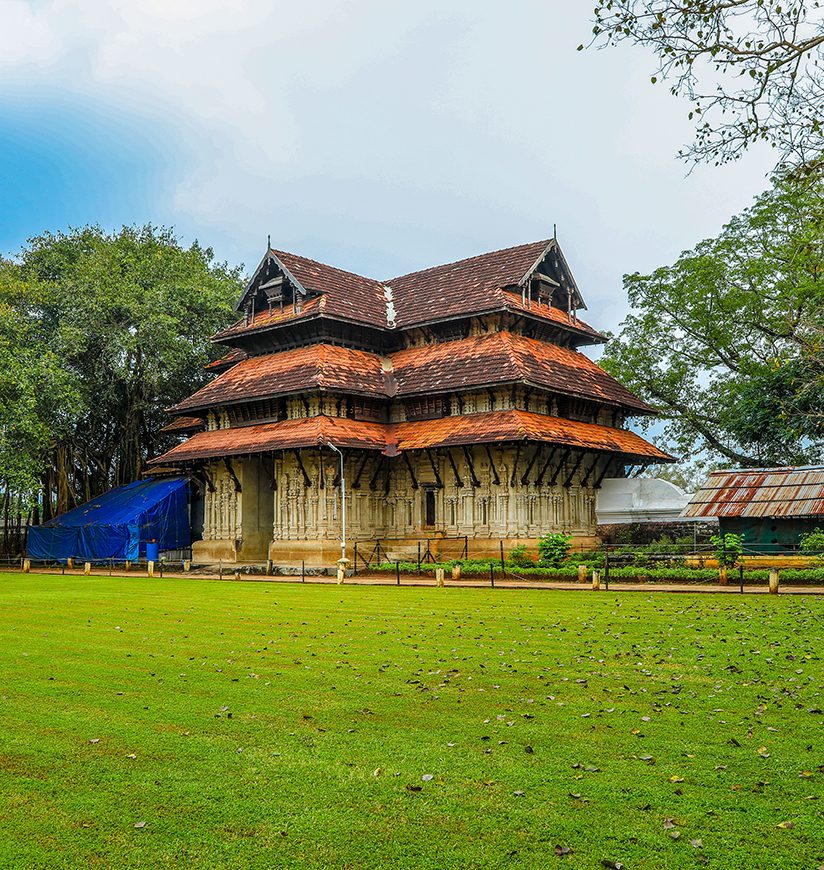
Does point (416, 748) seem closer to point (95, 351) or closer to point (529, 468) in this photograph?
point (529, 468)

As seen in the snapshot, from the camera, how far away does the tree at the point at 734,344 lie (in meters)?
33.8

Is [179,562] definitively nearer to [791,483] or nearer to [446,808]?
[791,483]

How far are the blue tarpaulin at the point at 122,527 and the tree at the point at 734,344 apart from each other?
2117cm

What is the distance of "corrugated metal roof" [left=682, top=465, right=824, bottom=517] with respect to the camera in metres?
25.2

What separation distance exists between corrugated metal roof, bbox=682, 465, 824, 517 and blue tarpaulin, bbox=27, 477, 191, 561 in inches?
892

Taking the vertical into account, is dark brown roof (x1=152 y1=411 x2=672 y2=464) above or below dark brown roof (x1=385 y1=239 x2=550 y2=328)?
below

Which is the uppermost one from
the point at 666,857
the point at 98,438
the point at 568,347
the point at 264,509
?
the point at 568,347

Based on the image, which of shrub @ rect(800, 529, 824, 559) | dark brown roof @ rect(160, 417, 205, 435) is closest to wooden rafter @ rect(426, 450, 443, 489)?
shrub @ rect(800, 529, 824, 559)

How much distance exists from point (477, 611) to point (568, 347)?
2425 centimetres

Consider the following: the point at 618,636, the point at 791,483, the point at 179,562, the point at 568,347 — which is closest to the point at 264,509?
the point at 179,562

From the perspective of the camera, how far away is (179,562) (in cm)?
3647

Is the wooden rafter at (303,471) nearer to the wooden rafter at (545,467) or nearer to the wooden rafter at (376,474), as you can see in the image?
the wooden rafter at (376,474)

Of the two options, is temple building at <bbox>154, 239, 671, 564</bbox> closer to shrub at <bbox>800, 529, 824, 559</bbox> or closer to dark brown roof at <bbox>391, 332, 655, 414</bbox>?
dark brown roof at <bbox>391, 332, 655, 414</bbox>

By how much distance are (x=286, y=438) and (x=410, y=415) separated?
18.2 feet
